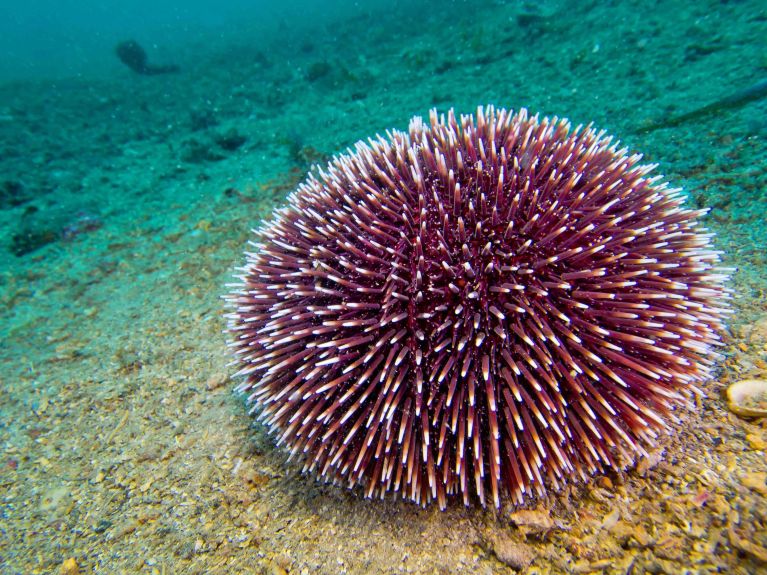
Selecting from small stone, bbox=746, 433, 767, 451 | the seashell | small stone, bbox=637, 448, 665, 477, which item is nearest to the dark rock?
small stone, bbox=637, 448, 665, 477

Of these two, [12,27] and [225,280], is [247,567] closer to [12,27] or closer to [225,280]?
[225,280]

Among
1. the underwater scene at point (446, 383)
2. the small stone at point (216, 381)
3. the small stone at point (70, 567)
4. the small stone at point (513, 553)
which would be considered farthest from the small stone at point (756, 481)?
the small stone at point (70, 567)

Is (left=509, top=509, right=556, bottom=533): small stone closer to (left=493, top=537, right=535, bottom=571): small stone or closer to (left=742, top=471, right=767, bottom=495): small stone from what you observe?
(left=493, top=537, right=535, bottom=571): small stone

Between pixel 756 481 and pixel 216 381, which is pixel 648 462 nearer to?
pixel 756 481

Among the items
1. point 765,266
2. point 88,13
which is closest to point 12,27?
point 88,13

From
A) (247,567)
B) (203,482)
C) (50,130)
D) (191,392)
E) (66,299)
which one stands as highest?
(50,130)

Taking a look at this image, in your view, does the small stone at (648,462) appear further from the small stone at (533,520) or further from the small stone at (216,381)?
the small stone at (216,381)
